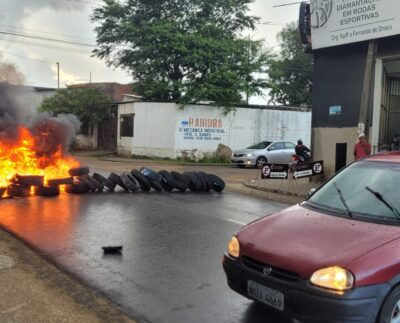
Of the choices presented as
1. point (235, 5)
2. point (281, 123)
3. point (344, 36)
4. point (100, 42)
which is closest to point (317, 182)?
point (344, 36)

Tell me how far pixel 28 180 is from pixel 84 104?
22.0 metres

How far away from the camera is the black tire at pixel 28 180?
38.8ft

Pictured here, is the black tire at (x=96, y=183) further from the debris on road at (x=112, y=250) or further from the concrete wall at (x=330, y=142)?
the concrete wall at (x=330, y=142)

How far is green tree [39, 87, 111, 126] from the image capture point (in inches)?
1302

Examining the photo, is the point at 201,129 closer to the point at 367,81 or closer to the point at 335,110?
the point at 335,110

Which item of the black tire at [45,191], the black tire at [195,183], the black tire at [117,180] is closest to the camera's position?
the black tire at [45,191]

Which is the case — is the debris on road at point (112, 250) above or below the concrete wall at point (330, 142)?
below

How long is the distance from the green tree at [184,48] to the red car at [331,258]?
24.5 meters

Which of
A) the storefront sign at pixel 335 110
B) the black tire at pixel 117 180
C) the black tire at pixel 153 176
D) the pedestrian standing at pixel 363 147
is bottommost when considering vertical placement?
the black tire at pixel 117 180

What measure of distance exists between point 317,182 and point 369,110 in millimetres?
2967

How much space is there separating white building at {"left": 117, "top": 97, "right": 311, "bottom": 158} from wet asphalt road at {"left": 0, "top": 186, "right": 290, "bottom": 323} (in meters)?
16.3

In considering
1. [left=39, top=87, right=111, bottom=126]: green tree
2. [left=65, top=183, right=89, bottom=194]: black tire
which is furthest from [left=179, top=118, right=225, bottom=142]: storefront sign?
[left=65, top=183, right=89, bottom=194]: black tire

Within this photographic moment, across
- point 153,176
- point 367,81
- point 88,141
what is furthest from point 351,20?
point 88,141

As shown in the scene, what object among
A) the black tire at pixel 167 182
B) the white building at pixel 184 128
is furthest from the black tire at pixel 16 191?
the white building at pixel 184 128
